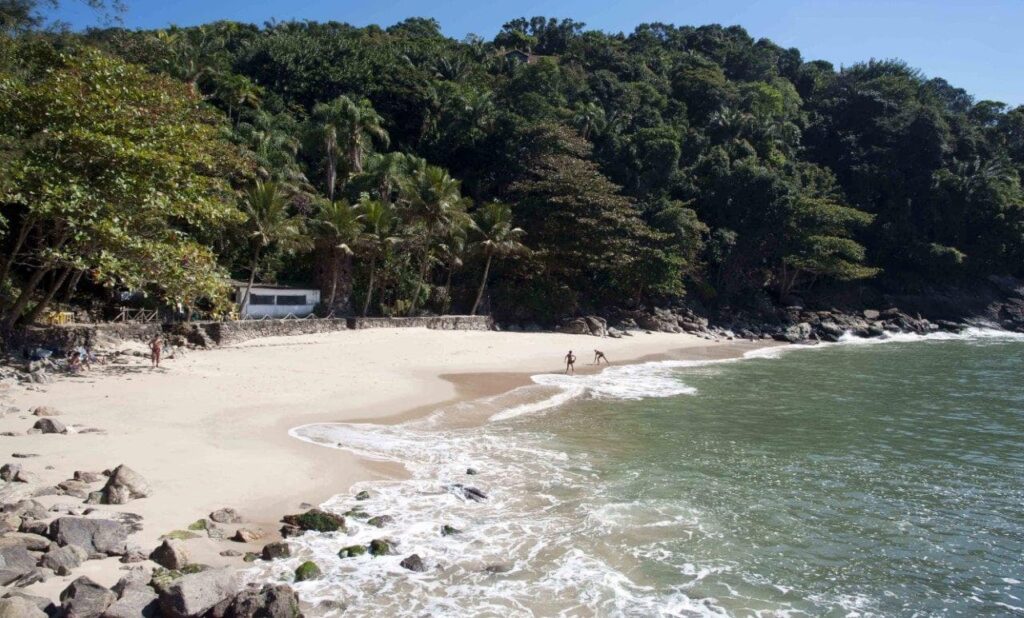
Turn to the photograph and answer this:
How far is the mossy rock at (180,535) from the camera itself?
28.3ft

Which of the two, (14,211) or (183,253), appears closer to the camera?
(183,253)

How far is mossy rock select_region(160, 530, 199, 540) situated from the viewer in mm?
8640

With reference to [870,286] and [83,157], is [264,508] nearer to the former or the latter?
[83,157]

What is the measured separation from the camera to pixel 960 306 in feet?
201

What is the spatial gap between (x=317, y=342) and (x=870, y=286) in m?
52.0

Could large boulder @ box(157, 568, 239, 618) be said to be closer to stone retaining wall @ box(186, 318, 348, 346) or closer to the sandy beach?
the sandy beach

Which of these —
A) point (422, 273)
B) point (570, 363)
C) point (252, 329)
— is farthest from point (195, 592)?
point (422, 273)

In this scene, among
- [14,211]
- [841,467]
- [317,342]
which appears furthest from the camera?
[317,342]

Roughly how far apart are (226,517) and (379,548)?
2.27m

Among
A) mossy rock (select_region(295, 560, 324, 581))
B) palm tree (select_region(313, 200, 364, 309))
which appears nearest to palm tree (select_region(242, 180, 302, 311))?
palm tree (select_region(313, 200, 364, 309))

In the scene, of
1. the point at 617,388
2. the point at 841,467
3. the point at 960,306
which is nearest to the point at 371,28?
the point at 960,306

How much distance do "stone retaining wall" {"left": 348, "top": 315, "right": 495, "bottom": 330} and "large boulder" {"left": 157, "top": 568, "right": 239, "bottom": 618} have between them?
2651 centimetres

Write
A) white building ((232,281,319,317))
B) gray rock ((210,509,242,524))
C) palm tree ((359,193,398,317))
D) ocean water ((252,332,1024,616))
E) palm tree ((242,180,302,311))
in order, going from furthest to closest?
palm tree ((359,193,398,317)) < white building ((232,281,319,317)) < palm tree ((242,180,302,311)) < gray rock ((210,509,242,524)) < ocean water ((252,332,1024,616))

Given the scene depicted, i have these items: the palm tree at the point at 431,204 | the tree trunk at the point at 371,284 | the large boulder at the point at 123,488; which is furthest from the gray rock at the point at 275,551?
the palm tree at the point at 431,204
